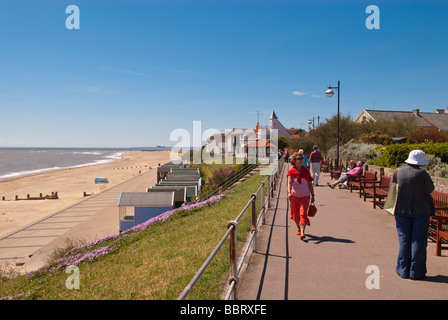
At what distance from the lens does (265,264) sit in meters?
4.99

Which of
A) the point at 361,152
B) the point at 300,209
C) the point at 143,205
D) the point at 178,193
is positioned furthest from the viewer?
the point at 178,193

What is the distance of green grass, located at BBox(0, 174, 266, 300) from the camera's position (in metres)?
4.70

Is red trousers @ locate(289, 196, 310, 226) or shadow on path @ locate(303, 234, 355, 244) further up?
red trousers @ locate(289, 196, 310, 226)

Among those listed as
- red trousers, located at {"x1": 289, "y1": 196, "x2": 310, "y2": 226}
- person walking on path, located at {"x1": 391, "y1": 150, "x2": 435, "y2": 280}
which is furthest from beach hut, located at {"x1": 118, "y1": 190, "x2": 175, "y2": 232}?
person walking on path, located at {"x1": 391, "y1": 150, "x2": 435, "y2": 280}

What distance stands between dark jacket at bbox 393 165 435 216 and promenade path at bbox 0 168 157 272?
1380 centimetres

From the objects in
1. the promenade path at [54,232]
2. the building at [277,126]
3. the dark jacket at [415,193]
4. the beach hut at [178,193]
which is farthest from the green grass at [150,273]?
the building at [277,126]

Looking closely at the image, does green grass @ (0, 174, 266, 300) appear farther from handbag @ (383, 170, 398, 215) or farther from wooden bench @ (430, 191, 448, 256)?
wooden bench @ (430, 191, 448, 256)

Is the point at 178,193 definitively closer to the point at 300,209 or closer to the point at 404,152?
the point at 404,152

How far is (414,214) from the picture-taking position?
170 inches

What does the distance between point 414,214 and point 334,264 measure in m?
1.48

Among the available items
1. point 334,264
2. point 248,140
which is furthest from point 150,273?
point 248,140

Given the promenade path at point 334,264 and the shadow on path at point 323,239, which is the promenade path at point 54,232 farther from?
the shadow on path at point 323,239
